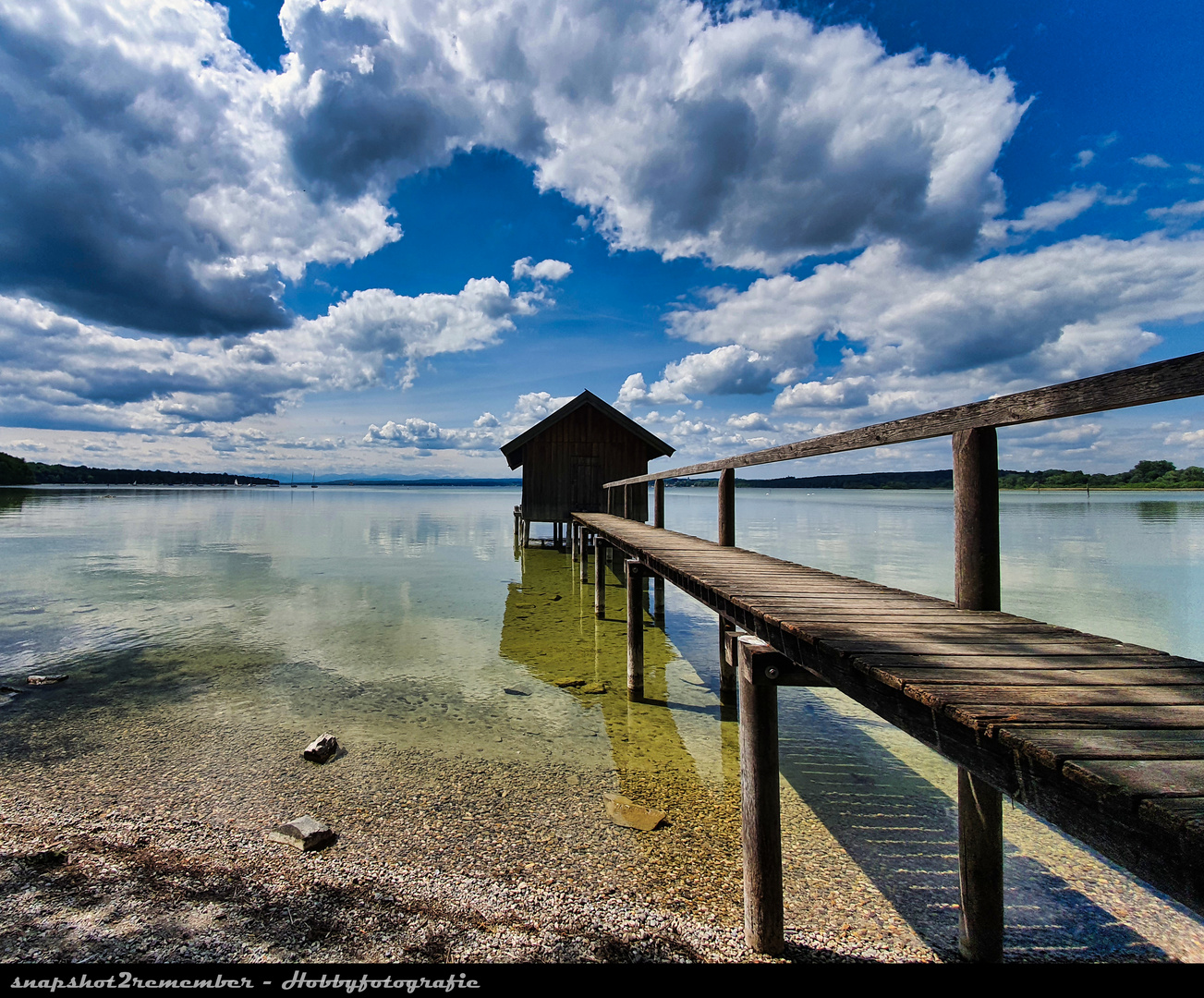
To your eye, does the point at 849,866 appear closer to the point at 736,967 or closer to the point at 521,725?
the point at 736,967

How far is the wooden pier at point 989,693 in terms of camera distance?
1.28 meters

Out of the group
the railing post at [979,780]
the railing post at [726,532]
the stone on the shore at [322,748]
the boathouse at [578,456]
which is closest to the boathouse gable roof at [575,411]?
the boathouse at [578,456]

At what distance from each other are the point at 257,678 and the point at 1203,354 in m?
8.94

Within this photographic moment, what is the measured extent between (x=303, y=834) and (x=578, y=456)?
17017mm

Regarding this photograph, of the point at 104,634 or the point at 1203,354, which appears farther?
the point at 104,634

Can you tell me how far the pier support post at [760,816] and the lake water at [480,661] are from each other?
50 cm

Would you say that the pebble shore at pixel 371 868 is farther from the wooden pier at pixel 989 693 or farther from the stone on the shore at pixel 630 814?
the wooden pier at pixel 989 693

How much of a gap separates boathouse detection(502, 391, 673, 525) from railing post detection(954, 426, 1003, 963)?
17.1 m

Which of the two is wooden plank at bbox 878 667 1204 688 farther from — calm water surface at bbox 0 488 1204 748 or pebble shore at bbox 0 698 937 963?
calm water surface at bbox 0 488 1204 748

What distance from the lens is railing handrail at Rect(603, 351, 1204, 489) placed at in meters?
1.95

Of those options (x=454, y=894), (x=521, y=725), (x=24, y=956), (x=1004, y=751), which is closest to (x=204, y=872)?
(x=24, y=956)

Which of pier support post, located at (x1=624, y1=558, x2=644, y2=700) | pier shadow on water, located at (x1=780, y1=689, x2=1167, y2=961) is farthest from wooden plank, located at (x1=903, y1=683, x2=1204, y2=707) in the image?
pier support post, located at (x1=624, y1=558, x2=644, y2=700)

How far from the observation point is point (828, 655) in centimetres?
249

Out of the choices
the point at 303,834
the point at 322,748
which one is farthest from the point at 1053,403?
the point at 322,748
